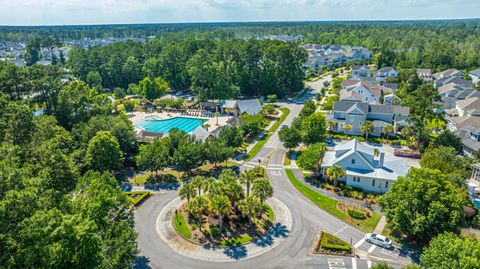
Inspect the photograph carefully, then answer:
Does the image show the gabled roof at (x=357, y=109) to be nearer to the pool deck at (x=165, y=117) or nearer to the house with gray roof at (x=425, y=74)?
the pool deck at (x=165, y=117)

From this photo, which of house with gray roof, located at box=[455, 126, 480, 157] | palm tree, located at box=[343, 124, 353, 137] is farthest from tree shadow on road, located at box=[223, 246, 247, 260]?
house with gray roof, located at box=[455, 126, 480, 157]

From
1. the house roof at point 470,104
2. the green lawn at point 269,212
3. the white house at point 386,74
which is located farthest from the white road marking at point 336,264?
the white house at point 386,74

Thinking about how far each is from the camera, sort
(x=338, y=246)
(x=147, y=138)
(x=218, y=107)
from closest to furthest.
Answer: (x=338, y=246) < (x=147, y=138) < (x=218, y=107)

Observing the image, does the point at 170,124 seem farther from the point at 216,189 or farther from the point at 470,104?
the point at 470,104

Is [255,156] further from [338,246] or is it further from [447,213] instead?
[447,213]

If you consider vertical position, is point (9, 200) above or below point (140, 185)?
above

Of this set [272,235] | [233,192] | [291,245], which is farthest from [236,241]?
[291,245]

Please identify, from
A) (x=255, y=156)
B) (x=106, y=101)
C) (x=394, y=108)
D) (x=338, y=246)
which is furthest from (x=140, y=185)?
(x=394, y=108)
